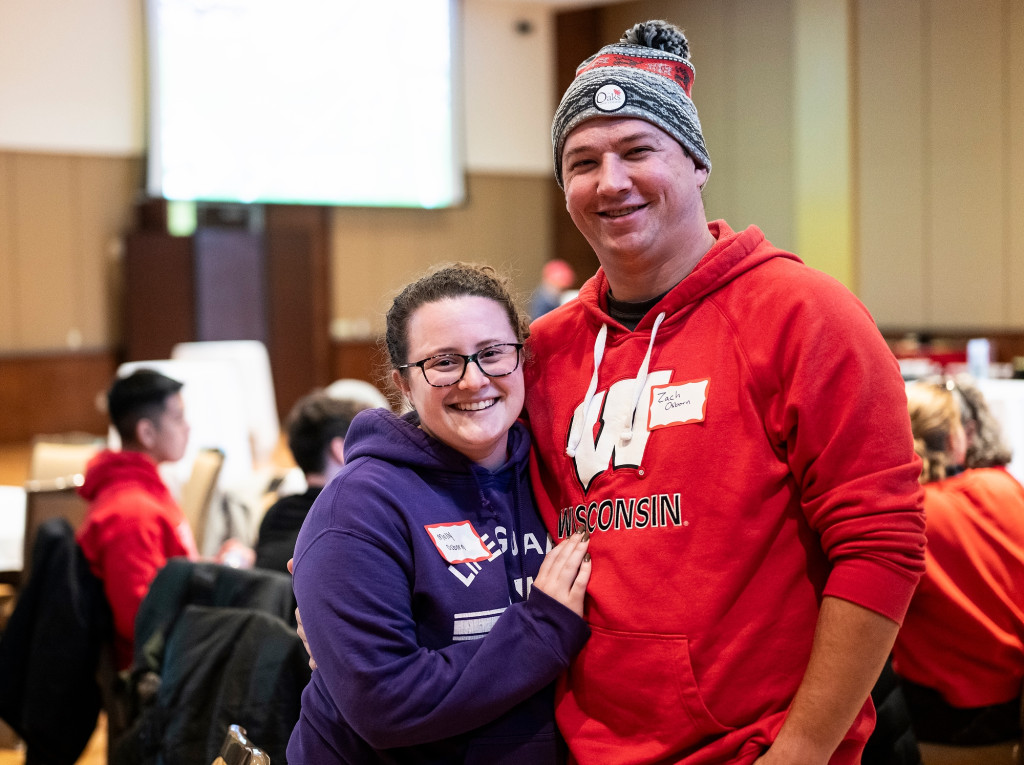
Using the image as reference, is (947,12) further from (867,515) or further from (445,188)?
(867,515)

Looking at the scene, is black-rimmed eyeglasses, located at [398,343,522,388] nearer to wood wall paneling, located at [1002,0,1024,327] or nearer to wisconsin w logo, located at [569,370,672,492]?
wisconsin w logo, located at [569,370,672,492]

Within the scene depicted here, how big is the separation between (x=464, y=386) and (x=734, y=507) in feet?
1.30

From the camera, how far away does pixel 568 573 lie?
4.20 feet

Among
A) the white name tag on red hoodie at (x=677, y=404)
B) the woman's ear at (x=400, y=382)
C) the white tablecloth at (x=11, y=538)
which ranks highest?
the woman's ear at (x=400, y=382)

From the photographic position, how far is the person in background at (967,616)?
232 cm

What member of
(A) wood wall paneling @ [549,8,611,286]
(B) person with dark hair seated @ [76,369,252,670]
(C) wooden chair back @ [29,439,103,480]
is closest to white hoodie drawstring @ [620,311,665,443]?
(B) person with dark hair seated @ [76,369,252,670]

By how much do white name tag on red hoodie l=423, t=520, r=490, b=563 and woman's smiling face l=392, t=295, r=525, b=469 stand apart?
4.3 inches

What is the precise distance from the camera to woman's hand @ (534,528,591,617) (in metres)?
1.27

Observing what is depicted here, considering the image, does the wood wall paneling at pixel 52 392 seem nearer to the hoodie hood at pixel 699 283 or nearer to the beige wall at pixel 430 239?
the beige wall at pixel 430 239

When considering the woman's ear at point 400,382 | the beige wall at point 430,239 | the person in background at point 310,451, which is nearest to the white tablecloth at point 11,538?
the person in background at point 310,451

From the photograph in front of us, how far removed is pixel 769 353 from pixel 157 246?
9.35 metres

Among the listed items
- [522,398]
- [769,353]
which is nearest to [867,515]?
[769,353]

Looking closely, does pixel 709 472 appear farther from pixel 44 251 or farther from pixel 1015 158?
pixel 44 251

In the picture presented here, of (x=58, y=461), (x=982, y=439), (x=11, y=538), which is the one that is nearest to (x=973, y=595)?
(x=982, y=439)
